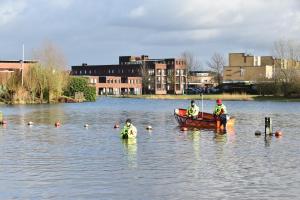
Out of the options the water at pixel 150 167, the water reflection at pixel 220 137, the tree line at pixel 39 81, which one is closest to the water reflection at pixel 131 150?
the water at pixel 150 167

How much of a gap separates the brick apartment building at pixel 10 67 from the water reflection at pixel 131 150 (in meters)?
75.3

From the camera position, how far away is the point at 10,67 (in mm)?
155500

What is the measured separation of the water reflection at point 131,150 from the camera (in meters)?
26.6

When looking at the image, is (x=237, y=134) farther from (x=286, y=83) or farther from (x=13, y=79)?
(x=286, y=83)

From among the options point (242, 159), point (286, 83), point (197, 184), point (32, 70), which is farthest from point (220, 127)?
point (286, 83)

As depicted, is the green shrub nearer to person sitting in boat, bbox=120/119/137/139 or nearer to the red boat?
the red boat

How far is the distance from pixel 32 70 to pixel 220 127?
225ft

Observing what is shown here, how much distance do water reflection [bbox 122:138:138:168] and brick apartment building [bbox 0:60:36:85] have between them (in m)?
75.3

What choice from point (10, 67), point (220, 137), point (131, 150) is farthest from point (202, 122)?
point (10, 67)

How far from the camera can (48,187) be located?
67.6ft

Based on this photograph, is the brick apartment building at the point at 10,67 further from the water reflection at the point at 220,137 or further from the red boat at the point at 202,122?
the water reflection at the point at 220,137

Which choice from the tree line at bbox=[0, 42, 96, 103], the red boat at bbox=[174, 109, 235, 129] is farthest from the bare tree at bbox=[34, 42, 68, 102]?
the red boat at bbox=[174, 109, 235, 129]

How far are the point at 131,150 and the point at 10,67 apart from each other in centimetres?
12887

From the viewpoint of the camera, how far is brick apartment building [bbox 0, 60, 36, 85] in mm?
109562
